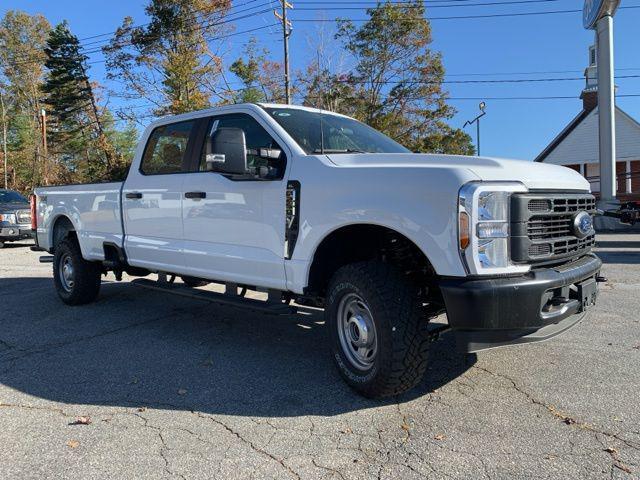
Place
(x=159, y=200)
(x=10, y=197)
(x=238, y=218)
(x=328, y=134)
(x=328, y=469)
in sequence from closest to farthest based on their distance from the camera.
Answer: (x=328, y=469), (x=238, y=218), (x=328, y=134), (x=159, y=200), (x=10, y=197)

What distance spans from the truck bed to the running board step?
717mm

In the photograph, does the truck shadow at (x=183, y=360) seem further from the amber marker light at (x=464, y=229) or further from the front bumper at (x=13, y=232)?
the front bumper at (x=13, y=232)

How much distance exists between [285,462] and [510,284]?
1.58m

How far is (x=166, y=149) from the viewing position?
5664mm

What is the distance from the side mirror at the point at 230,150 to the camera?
13.2 feet

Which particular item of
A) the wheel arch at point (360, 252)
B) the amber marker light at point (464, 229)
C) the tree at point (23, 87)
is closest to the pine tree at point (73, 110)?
the tree at point (23, 87)

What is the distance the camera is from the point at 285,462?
9.60 ft

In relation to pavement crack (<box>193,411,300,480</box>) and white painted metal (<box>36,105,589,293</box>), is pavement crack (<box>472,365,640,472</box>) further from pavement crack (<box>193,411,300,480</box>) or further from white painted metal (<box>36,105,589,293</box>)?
pavement crack (<box>193,411,300,480</box>)

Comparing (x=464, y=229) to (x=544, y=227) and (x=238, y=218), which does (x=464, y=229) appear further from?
(x=238, y=218)

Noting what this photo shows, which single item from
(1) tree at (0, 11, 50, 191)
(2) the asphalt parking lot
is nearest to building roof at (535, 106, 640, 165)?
(2) the asphalt parking lot

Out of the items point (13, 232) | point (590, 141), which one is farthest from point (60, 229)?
point (590, 141)

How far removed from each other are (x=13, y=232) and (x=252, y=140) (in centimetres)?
1388

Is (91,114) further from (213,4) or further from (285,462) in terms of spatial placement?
(285,462)

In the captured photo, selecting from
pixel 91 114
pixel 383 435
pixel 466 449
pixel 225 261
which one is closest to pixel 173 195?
pixel 225 261
